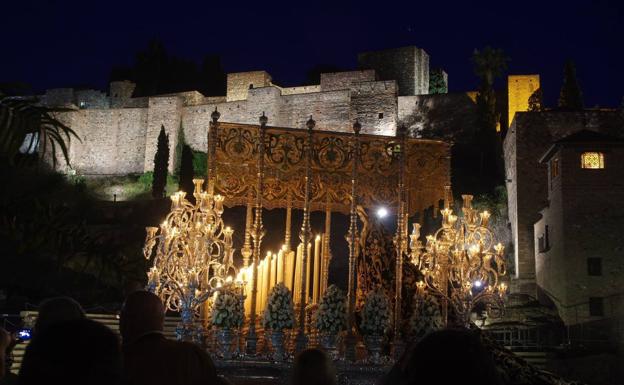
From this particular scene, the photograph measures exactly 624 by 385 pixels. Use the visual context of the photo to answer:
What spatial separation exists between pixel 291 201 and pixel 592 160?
684 inches

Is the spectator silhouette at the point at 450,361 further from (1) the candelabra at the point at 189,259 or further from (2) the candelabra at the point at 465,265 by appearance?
(2) the candelabra at the point at 465,265

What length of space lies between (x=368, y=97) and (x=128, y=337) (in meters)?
43.1

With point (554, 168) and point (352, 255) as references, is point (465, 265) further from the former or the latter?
point (554, 168)

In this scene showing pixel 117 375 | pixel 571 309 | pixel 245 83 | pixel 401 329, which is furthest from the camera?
pixel 245 83

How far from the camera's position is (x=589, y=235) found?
78.1 feet

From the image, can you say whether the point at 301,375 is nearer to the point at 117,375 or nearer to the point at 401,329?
the point at 117,375

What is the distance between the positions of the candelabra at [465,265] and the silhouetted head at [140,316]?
624 cm

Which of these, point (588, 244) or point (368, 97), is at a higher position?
point (368, 97)

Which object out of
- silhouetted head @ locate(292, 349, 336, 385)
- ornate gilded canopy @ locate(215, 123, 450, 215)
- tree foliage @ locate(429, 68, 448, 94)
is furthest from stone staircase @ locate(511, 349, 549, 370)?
tree foliage @ locate(429, 68, 448, 94)

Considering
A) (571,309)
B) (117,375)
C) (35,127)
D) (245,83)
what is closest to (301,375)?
(117,375)

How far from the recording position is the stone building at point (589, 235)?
23156 millimetres

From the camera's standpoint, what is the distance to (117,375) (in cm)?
185

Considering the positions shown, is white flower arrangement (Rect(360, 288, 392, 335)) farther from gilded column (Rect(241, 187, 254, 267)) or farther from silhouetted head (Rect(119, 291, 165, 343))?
silhouetted head (Rect(119, 291, 165, 343))

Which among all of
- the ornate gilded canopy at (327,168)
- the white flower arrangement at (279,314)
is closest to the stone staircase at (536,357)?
the ornate gilded canopy at (327,168)
